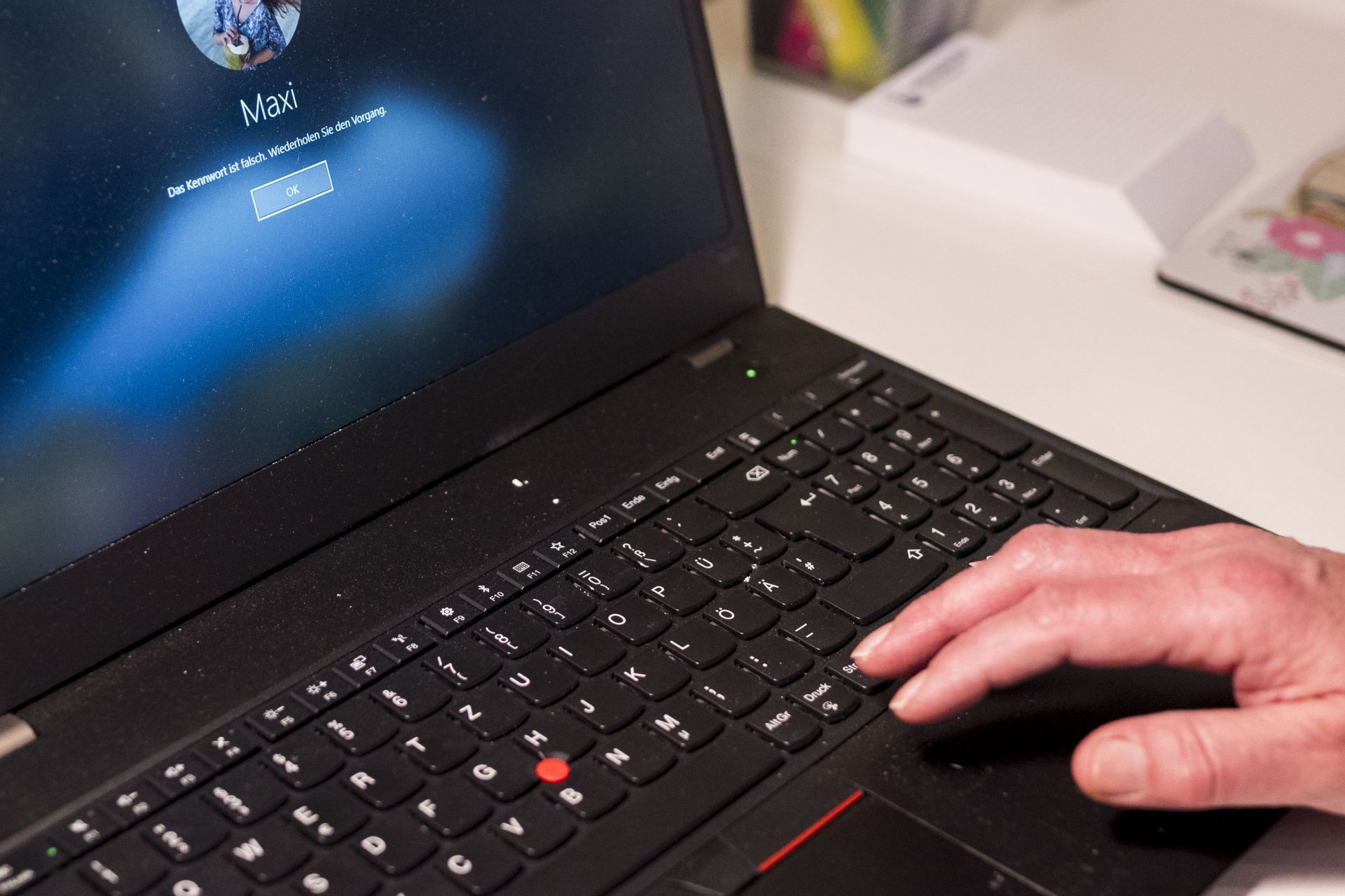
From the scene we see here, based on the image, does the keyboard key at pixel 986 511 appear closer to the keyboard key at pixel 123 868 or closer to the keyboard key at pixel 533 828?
the keyboard key at pixel 533 828

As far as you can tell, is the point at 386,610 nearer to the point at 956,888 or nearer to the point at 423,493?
the point at 423,493

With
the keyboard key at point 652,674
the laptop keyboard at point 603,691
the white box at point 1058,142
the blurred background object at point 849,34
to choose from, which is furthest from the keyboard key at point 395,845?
the blurred background object at point 849,34

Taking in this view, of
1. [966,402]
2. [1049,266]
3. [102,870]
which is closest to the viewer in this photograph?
[102,870]

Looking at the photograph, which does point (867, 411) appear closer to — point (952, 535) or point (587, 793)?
point (952, 535)

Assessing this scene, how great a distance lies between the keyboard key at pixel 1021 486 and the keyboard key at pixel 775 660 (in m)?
0.15

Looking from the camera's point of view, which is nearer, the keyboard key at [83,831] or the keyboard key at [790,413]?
the keyboard key at [83,831]

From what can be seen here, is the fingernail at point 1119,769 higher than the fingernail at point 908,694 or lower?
lower

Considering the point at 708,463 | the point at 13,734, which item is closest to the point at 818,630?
the point at 708,463

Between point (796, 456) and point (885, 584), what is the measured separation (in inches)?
3.9

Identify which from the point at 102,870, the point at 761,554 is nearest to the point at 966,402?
the point at 761,554

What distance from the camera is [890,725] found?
1.83 feet

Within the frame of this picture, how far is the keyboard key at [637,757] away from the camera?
53 centimetres

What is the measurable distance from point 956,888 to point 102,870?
31 cm

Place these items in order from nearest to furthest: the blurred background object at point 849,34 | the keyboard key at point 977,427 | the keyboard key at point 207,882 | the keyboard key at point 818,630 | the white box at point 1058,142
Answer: the keyboard key at point 207,882
the keyboard key at point 818,630
the keyboard key at point 977,427
the white box at point 1058,142
the blurred background object at point 849,34
